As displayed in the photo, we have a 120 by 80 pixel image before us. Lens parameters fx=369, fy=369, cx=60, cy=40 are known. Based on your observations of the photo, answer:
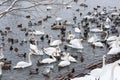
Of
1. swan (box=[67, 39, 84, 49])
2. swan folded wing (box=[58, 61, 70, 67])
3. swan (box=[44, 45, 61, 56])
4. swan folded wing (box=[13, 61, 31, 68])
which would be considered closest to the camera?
swan folded wing (box=[13, 61, 31, 68])

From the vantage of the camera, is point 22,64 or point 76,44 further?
point 76,44

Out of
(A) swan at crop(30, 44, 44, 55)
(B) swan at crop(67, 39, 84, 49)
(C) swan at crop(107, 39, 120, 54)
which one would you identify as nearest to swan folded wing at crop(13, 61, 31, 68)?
(A) swan at crop(30, 44, 44, 55)

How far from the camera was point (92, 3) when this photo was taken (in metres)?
36.0

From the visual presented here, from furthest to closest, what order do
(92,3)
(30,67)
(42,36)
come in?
(92,3)
(42,36)
(30,67)

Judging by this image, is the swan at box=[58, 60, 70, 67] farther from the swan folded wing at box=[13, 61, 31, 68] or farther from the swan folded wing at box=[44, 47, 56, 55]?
the swan folded wing at box=[44, 47, 56, 55]

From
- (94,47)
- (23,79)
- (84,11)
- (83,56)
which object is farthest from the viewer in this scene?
(84,11)

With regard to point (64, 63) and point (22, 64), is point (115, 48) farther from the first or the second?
point (22, 64)

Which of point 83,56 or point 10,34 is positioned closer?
point 83,56

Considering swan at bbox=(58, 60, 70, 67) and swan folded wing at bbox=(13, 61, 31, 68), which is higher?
swan folded wing at bbox=(13, 61, 31, 68)

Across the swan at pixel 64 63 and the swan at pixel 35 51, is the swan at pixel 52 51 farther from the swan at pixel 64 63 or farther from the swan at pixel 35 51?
the swan at pixel 64 63

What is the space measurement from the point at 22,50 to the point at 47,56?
1348 mm

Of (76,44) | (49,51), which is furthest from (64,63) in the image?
(76,44)

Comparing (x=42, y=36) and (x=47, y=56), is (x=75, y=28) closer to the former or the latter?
(x=42, y=36)

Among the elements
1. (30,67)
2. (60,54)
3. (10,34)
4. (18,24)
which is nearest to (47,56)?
(60,54)
